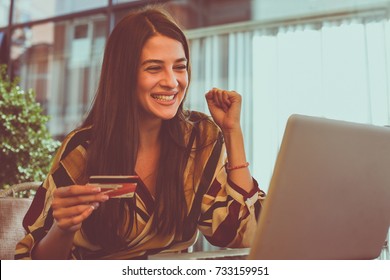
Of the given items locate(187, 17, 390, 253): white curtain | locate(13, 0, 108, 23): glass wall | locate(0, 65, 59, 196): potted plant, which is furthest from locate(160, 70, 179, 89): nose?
locate(13, 0, 108, 23): glass wall

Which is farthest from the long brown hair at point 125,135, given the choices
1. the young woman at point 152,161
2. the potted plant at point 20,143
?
the potted plant at point 20,143

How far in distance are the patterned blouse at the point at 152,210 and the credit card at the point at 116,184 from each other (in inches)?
15.2

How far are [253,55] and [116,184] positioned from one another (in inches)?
119

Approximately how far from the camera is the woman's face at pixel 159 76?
136 centimetres

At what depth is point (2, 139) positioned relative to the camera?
2.86 m

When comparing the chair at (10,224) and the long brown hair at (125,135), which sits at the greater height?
the long brown hair at (125,135)

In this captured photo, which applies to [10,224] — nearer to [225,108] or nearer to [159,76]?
[159,76]

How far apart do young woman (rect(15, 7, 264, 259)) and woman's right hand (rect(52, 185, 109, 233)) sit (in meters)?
0.29

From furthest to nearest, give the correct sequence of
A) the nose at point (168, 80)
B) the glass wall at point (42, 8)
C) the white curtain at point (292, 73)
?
the glass wall at point (42, 8) → the white curtain at point (292, 73) → the nose at point (168, 80)

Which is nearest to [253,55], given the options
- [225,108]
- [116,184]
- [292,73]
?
[292,73]

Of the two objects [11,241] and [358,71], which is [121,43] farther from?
[358,71]

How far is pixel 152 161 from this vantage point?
4.74 ft

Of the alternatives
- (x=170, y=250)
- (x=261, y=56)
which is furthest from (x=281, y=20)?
(x=170, y=250)

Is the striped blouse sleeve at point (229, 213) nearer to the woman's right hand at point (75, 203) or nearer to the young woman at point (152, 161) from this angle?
the young woman at point (152, 161)
